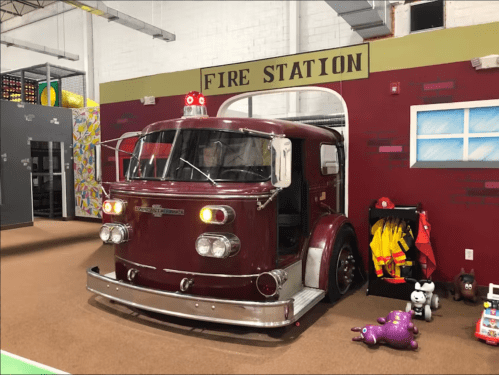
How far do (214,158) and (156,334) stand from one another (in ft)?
4.51

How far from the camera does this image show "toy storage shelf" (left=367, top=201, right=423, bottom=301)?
12.9ft

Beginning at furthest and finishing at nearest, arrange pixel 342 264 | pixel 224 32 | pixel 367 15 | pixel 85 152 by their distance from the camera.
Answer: pixel 224 32, pixel 85 152, pixel 367 15, pixel 342 264

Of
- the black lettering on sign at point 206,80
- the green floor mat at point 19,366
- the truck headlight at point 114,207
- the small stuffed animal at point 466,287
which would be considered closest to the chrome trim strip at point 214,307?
the truck headlight at point 114,207

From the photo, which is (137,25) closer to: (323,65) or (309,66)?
(309,66)

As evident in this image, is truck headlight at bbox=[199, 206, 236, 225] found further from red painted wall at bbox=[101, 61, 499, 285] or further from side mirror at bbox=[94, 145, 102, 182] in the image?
red painted wall at bbox=[101, 61, 499, 285]

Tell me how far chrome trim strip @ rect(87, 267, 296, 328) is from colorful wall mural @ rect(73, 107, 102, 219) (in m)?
5.96

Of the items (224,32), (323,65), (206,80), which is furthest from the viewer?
(224,32)

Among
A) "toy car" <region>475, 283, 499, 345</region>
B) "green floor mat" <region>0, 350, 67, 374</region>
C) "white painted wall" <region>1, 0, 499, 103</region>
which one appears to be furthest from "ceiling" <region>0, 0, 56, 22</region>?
"white painted wall" <region>1, 0, 499, 103</region>

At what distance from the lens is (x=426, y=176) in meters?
4.22

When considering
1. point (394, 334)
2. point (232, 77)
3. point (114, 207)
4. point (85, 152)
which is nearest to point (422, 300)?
point (394, 334)

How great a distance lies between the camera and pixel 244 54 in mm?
8891

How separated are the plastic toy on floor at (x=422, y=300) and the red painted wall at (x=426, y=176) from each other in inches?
32.9

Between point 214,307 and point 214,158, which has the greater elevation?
point 214,158

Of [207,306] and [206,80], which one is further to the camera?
[206,80]
